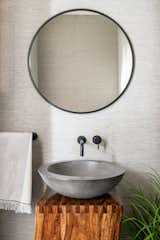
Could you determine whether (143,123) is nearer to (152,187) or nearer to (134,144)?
(134,144)

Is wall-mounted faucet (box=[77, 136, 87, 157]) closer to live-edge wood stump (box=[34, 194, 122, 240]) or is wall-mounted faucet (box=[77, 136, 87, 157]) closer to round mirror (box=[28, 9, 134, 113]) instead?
round mirror (box=[28, 9, 134, 113])

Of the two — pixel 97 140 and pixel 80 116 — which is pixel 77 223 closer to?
pixel 97 140

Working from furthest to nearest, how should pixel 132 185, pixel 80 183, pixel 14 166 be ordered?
pixel 132 185 < pixel 14 166 < pixel 80 183

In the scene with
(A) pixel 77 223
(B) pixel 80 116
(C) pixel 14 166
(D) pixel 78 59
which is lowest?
(A) pixel 77 223

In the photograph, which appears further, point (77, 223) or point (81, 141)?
point (81, 141)

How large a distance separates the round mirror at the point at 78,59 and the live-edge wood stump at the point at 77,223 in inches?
28.8

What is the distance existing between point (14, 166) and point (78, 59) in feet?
2.92

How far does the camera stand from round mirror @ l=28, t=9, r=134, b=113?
1.76m

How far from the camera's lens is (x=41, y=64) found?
1.77m

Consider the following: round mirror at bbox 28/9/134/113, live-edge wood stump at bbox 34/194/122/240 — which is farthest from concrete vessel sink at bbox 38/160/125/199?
round mirror at bbox 28/9/134/113

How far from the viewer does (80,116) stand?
1789mm

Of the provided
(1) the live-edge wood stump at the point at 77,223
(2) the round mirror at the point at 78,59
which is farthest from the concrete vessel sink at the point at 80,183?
(2) the round mirror at the point at 78,59

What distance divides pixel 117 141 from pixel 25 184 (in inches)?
28.4

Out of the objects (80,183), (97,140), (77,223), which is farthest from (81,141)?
(77,223)
